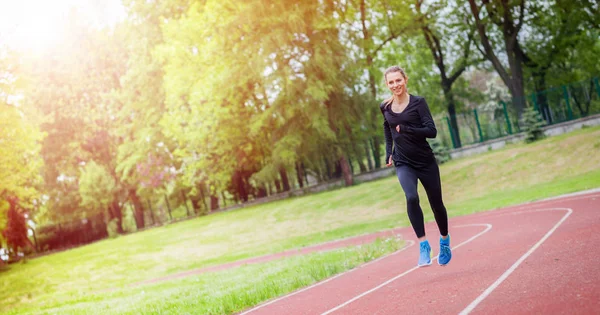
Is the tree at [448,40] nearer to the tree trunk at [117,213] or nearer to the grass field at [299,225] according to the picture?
the grass field at [299,225]

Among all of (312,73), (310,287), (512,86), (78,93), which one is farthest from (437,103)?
(310,287)

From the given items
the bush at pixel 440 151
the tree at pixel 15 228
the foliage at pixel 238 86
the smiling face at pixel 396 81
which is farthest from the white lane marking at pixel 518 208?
the tree at pixel 15 228

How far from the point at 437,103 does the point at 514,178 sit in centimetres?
2590

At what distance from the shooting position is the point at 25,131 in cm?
2586

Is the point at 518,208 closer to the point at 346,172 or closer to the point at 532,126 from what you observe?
the point at 532,126

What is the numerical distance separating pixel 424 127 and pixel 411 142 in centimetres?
27

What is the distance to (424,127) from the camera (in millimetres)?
7648

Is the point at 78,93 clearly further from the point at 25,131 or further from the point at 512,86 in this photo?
the point at 512,86

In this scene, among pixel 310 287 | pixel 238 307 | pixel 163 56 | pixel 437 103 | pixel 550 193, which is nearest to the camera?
pixel 238 307

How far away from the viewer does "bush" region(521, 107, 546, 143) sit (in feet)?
107

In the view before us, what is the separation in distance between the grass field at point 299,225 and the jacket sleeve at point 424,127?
982 centimetres

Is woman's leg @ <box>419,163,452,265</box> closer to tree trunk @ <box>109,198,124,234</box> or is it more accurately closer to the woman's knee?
the woman's knee

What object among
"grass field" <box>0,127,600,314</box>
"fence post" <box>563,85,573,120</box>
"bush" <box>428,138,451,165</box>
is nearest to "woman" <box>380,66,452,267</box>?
"grass field" <box>0,127,600,314</box>

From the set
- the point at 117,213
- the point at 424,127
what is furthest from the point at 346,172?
the point at 424,127
